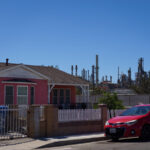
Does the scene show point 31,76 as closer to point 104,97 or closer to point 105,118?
point 104,97

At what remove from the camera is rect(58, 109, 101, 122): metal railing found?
48.0 ft

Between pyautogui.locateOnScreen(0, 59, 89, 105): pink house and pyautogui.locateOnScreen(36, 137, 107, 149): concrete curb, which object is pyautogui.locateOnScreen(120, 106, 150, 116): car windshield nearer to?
pyautogui.locateOnScreen(36, 137, 107, 149): concrete curb

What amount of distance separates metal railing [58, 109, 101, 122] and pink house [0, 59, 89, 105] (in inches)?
304

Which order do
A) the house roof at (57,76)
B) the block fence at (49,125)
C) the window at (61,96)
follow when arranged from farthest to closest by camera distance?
the window at (61,96), the house roof at (57,76), the block fence at (49,125)

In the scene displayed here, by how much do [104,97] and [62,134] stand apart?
6126 millimetres

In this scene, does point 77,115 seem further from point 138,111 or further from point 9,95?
point 9,95

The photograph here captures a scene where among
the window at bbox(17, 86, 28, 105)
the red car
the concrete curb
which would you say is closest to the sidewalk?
the concrete curb

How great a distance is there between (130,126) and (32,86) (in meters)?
11.9

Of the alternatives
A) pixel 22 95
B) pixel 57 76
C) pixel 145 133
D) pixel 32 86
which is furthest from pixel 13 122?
pixel 57 76

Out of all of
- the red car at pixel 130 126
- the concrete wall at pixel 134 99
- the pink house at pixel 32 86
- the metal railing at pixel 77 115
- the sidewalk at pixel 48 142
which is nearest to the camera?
the sidewalk at pixel 48 142

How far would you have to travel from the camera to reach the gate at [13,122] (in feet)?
43.7

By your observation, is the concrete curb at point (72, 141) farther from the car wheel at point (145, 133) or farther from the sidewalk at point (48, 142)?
the car wheel at point (145, 133)

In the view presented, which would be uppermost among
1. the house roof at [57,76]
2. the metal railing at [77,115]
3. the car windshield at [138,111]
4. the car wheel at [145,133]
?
the house roof at [57,76]

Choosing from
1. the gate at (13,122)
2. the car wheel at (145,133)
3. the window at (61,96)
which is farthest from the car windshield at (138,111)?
the window at (61,96)
